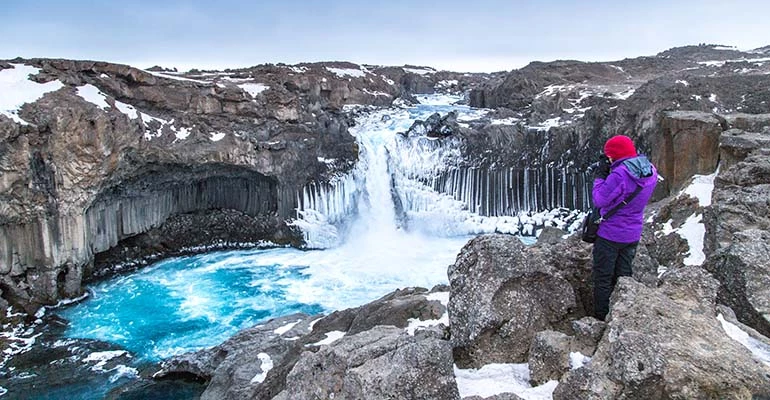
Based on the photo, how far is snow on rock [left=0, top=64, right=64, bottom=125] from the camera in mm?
20073

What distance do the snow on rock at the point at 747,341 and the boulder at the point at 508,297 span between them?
166 cm

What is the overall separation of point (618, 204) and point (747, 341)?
1.84 meters

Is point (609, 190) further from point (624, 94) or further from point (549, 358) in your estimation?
point (624, 94)

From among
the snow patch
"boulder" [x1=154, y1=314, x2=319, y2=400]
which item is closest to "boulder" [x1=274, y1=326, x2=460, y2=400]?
"boulder" [x1=154, y1=314, x2=319, y2=400]

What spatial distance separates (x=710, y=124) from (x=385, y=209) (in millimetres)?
16840

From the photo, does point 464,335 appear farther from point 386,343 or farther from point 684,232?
point 684,232

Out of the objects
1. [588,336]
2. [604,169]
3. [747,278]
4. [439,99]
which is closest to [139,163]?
[604,169]

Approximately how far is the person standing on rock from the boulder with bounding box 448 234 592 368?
49 centimetres

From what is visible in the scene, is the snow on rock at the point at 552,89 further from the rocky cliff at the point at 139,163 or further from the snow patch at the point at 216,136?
the snow patch at the point at 216,136

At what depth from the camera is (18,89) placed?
843 inches

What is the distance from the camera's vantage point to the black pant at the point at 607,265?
6410 mm

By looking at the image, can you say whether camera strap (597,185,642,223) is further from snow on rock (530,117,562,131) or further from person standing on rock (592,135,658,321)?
snow on rock (530,117,562,131)

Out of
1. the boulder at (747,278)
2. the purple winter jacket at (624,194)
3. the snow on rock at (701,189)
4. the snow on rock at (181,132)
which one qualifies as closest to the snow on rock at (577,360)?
the purple winter jacket at (624,194)

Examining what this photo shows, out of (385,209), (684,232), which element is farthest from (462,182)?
(684,232)
